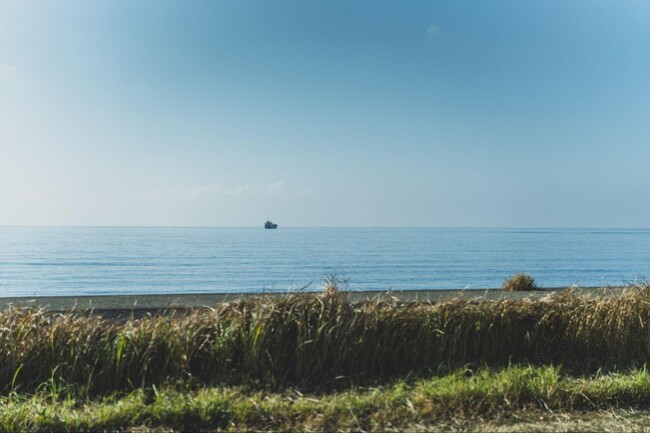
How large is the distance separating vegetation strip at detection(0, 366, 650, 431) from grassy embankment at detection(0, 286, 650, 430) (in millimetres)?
12

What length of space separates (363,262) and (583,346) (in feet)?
131

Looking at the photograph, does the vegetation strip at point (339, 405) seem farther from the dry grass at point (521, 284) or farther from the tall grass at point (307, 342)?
the dry grass at point (521, 284)

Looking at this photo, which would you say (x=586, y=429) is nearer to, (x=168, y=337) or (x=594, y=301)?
(x=594, y=301)

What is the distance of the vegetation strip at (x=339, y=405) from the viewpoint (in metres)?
4.03

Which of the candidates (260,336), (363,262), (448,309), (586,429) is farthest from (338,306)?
(363,262)

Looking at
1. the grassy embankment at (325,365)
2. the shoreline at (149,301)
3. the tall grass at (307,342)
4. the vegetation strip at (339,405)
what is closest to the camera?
the vegetation strip at (339,405)

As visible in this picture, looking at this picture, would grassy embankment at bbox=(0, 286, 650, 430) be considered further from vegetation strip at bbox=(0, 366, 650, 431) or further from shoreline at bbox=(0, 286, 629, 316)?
shoreline at bbox=(0, 286, 629, 316)

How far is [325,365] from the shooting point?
5.23 m

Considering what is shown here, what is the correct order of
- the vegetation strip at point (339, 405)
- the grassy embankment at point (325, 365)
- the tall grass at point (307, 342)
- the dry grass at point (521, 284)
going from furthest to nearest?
the dry grass at point (521, 284)
the tall grass at point (307, 342)
the grassy embankment at point (325, 365)
the vegetation strip at point (339, 405)

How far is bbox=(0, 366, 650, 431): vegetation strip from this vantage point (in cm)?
403

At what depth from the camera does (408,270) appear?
37.7 meters

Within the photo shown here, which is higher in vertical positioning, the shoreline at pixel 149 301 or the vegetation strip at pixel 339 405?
the shoreline at pixel 149 301

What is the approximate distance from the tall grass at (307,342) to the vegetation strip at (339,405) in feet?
1.04

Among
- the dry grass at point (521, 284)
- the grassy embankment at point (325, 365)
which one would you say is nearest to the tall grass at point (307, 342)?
the grassy embankment at point (325, 365)
